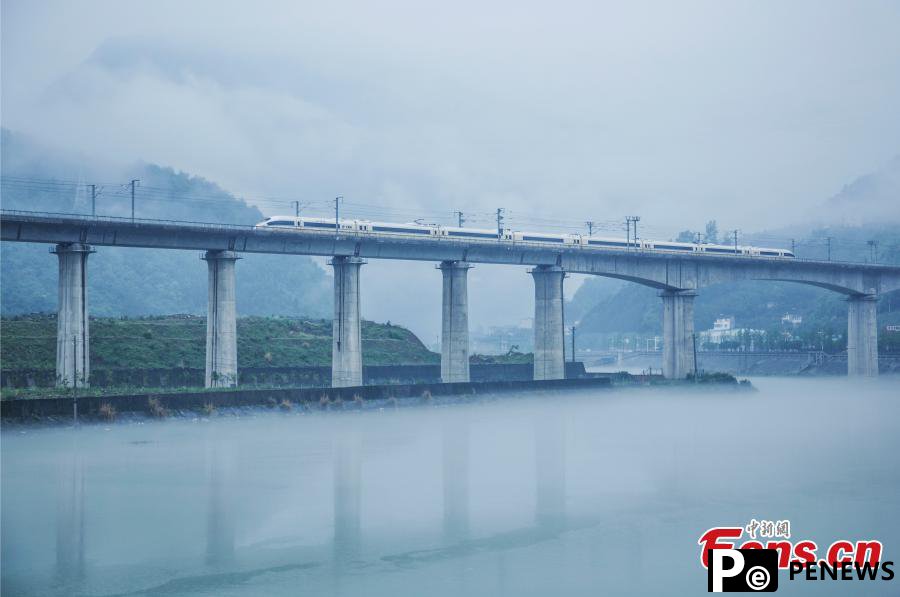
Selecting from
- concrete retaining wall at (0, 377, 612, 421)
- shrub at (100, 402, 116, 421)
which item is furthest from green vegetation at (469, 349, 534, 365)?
shrub at (100, 402, 116, 421)

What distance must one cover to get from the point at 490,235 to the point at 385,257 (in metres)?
10.9

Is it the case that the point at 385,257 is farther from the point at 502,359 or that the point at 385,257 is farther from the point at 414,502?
the point at 414,502

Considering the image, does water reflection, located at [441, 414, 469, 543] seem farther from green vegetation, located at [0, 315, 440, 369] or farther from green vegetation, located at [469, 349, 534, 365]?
green vegetation, located at [469, 349, 534, 365]

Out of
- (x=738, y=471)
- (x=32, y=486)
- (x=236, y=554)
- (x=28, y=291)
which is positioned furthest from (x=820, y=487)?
(x=28, y=291)

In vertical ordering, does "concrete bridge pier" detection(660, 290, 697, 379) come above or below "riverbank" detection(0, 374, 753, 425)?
above

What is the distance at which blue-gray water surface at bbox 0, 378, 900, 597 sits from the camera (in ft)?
74.6

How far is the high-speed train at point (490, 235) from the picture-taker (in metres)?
69.5

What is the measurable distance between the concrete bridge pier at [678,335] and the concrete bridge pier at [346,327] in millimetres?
33075

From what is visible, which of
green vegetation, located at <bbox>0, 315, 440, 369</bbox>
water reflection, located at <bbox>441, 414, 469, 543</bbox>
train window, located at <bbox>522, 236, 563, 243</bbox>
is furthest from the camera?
train window, located at <bbox>522, 236, 563, 243</bbox>

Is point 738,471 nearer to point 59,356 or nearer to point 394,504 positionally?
point 394,504

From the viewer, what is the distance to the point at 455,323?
74.4 metres

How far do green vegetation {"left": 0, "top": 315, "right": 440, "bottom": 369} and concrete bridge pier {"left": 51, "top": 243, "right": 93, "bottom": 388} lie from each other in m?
9.52

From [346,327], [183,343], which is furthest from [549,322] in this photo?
[183,343]

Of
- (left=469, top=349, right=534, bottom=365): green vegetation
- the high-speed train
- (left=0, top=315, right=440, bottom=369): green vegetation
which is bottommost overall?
(left=469, top=349, right=534, bottom=365): green vegetation
